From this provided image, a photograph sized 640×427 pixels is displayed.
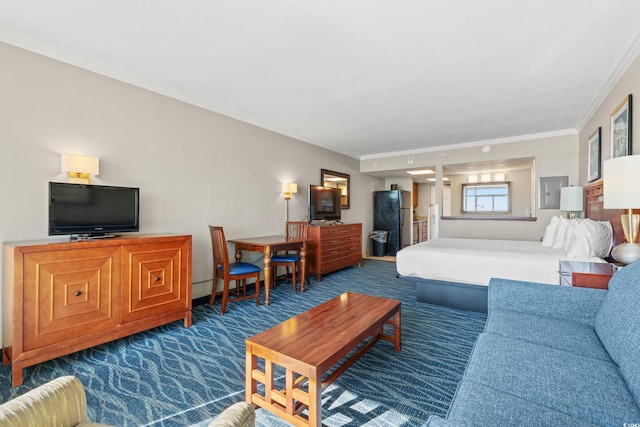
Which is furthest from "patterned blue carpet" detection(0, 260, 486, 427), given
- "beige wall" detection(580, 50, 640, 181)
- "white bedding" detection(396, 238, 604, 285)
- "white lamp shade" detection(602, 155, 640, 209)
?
"beige wall" detection(580, 50, 640, 181)

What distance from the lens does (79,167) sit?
8.07 ft

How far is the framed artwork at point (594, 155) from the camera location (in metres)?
3.45

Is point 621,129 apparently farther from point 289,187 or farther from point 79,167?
point 79,167

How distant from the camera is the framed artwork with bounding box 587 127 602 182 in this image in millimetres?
3451

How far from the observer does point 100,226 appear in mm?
2467

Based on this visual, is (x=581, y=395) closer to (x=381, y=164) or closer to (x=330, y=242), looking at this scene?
(x=330, y=242)

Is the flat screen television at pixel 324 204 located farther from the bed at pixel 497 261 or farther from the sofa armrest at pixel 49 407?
the sofa armrest at pixel 49 407

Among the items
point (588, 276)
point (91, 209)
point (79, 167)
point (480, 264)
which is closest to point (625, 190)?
point (588, 276)

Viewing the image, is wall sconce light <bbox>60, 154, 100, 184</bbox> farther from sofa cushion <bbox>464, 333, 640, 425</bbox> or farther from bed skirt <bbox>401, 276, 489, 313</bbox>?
bed skirt <bbox>401, 276, 489, 313</bbox>

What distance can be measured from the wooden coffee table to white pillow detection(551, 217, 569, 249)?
254 cm

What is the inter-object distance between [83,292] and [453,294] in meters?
3.52

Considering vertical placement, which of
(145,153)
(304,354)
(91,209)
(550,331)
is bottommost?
(304,354)

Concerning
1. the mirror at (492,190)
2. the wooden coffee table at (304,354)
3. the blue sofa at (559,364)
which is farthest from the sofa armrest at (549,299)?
the mirror at (492,190)

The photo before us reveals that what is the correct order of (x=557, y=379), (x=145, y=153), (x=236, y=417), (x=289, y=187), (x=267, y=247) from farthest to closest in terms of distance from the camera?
(x=289, y=187) → (x=267, y=247) → (x=145, y=153) → (x=557, y=379) → (x=236, y=417)
